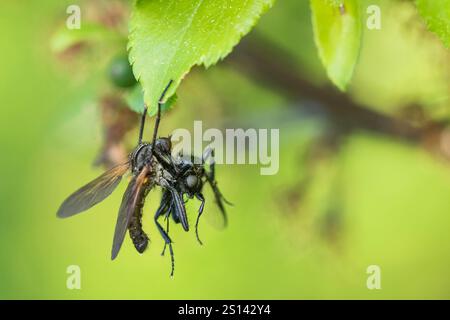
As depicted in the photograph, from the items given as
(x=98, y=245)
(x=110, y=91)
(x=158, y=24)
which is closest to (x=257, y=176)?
(x=98, y=245)

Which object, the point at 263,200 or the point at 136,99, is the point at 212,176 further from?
the point at 263,200

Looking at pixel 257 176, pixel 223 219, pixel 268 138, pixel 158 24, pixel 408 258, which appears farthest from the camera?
pixel 408 258

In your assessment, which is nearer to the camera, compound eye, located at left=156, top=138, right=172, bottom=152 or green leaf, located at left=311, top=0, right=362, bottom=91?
green leaf, located at left=311, top=0, right=362, bottom=91

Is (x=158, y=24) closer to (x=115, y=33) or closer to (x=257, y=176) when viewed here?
(x=115, y=33)

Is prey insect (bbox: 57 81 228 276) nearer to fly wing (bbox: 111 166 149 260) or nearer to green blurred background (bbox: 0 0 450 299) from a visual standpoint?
fly wing (bbox: 111 166 149 260)

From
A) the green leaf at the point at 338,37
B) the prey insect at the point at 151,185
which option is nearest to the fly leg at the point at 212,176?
the prey insect at the point at 151,185

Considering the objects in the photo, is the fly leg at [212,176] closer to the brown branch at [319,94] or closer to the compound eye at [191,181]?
the compound eye at [191,181]

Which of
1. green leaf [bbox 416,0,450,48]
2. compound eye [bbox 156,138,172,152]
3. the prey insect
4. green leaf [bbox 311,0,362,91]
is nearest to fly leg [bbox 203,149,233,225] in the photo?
the prey insect
